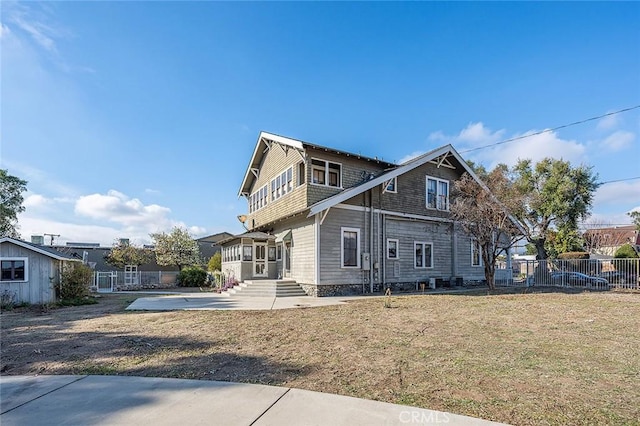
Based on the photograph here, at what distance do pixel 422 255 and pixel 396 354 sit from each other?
13.7m

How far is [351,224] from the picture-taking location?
1600 cm

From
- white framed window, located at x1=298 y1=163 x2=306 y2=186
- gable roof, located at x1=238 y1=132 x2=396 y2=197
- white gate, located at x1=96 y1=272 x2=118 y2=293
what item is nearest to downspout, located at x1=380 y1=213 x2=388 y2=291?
gable roof, located at x1=238 y1=132 x2=396 y2=197

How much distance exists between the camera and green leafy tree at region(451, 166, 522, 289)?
15477 millimetres

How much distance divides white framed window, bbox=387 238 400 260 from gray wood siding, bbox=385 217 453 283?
0.15 metres

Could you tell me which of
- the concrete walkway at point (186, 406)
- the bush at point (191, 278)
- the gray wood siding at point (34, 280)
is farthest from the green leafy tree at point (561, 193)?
the gray wood siding at point (34, 280)

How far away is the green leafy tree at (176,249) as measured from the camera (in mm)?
29578

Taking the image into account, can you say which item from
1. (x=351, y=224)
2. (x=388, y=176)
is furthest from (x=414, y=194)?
(x=351, y=224)

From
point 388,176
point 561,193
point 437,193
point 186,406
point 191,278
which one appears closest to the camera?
point 186,406

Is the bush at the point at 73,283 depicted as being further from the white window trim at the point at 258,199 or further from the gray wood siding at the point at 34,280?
the white window trim at the point at 258,199

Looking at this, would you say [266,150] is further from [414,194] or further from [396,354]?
[396,354]

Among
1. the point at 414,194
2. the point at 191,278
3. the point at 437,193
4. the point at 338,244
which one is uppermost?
the point at 437,193

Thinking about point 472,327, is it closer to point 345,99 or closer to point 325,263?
point 325,263

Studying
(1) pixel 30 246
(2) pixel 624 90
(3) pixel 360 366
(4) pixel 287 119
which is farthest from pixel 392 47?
(1) pixel 30 246

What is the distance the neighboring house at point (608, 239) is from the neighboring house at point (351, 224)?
1147 inches
